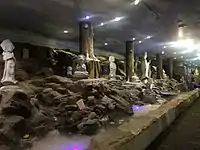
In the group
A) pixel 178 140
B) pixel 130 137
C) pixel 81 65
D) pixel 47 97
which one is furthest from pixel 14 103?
pixel 81 65

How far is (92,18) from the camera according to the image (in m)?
11.3

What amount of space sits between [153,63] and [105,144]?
1140 inches

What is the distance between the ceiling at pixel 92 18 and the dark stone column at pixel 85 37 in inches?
11.3

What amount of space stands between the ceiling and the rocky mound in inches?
97.5

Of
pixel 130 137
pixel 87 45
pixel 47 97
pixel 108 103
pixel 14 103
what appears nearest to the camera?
pixel 130 137

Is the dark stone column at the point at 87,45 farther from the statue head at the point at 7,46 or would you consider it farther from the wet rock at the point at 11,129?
the wet rock at the point at 11,129

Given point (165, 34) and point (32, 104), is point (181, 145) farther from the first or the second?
point (165, 34)

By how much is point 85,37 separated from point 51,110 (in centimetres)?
500

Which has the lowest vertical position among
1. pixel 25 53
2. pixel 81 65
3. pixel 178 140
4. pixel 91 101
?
pixel 178 140

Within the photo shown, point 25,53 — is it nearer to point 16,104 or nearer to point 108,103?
point 108,103

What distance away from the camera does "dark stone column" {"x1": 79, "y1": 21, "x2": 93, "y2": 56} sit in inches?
438

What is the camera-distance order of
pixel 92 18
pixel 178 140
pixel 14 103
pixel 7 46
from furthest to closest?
1. pixel 92 18
2. pixel 7 46
3. pixel 178 140
4. pixel 14 103

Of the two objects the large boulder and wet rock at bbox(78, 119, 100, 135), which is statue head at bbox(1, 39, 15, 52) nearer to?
the large boulder

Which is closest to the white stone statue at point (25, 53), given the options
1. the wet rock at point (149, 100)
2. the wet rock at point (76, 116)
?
the wet rock at point (149, 100)
